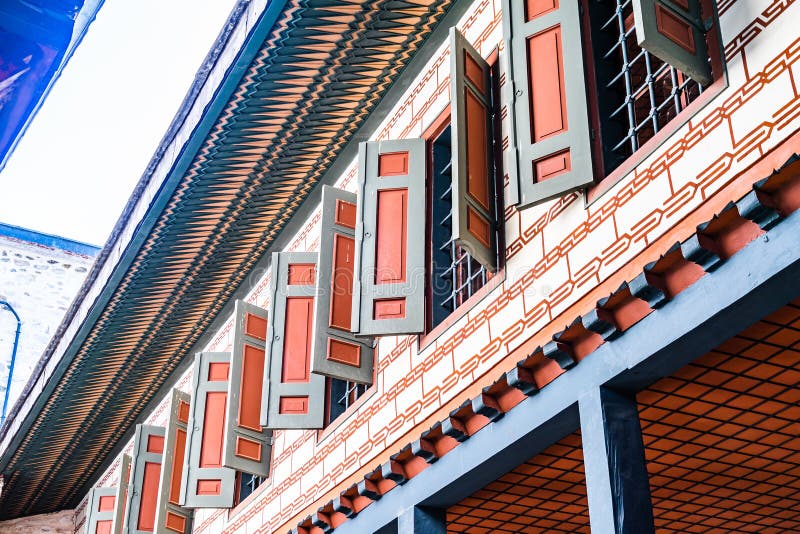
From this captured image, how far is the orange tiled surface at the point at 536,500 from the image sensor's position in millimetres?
4777

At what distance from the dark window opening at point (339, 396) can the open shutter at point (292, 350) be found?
12 centimetres

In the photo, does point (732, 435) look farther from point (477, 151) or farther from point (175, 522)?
point (175, 522)

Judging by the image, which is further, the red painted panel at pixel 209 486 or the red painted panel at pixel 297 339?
the red painted panel at pixel 209 486

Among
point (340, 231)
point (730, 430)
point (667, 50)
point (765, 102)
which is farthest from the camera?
point (340, 231)

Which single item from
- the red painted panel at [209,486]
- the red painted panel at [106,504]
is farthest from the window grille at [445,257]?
the red painted panel at [106,504]

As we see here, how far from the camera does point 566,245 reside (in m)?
4.55

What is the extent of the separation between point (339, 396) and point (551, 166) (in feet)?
9.86

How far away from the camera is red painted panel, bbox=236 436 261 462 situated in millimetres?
7465

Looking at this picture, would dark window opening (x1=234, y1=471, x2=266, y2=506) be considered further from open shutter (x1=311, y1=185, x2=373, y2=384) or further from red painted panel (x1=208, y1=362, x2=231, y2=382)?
open shutter (x1=311, y1=185, x2=373, y2=384)

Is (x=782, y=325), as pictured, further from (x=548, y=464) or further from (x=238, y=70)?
(x=238, y=70)

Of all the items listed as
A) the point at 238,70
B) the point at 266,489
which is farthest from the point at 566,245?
the point at 266,489

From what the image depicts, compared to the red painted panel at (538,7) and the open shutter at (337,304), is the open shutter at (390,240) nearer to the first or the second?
the open shutter at (337,304)

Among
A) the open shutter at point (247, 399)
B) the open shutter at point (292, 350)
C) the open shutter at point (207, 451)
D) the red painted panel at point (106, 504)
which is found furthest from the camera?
the red painted panel at point (106, 504)

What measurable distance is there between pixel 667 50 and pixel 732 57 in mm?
250
